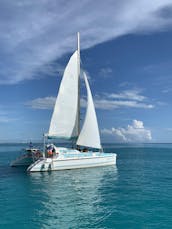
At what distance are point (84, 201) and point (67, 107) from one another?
17.8 metres

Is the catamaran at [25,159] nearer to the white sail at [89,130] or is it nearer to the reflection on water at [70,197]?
the white sail at [89,130]

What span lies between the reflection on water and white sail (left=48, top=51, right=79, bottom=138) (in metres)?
5.64

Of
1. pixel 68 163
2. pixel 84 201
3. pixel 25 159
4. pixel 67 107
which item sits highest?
pixel 67 107

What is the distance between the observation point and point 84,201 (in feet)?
57.3

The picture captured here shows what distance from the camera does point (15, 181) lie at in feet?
81.4

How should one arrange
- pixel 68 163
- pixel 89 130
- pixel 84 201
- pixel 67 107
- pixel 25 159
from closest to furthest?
pixel 84 201
pixel 68 163
pixel 89 130
pixel 67 107
pixel 25 159

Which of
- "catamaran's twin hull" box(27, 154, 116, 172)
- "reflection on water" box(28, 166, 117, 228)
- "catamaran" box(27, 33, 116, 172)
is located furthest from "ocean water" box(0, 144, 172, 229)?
"catamaran" box(27, 33, 116, 172)

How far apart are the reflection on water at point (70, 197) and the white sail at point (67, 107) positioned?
5.64 meters

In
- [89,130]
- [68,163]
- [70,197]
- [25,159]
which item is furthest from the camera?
[25,159]

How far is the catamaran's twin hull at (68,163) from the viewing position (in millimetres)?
29702

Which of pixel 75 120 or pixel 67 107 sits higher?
pixel 67 107

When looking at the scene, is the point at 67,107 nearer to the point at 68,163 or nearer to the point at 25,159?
the point at 68,163

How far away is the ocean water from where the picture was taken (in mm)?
13461

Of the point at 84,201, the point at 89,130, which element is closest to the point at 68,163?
the point at 89,130
